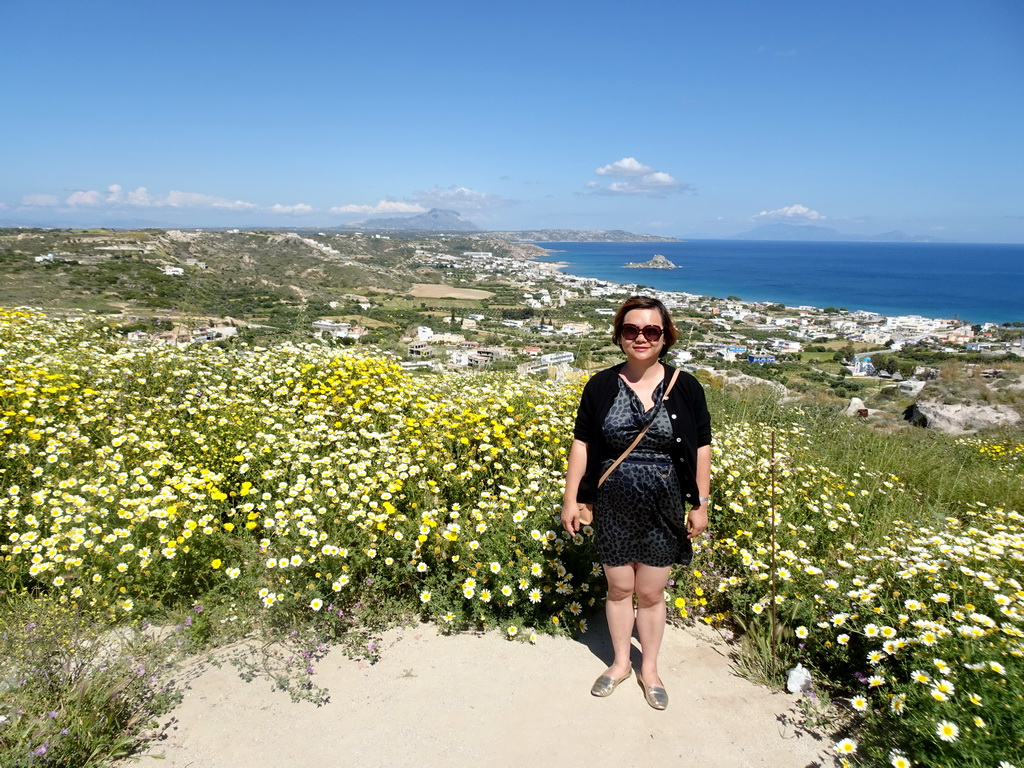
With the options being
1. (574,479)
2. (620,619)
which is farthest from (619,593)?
(574,479)

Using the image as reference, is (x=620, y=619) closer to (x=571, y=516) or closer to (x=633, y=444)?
(x=571, y=516)

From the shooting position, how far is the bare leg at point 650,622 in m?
2.96

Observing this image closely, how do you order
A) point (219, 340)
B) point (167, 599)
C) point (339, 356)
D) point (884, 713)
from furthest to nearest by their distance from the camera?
point (219, 340)
point (339, 356)
point (167, 599)
point (884, 713)

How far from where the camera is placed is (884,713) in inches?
104

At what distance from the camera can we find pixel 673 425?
2742 mm

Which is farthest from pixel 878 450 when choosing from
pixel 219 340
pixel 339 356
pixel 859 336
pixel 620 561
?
pixel 859 336

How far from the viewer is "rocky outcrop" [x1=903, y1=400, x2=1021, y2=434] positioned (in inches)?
424

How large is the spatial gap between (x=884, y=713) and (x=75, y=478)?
17.8ft

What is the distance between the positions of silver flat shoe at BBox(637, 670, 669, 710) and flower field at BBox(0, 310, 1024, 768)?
0.63 metres

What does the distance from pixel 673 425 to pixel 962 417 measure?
1225 cm

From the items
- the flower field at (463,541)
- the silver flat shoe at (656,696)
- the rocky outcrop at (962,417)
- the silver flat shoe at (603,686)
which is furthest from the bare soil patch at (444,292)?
the silver flat shoe at (656,696)

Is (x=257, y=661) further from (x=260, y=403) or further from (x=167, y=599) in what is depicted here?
(x=260, y=403)

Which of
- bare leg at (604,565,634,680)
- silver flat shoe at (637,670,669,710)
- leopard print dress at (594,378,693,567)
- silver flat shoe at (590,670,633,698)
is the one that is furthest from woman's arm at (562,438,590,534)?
silver flat shoe at (637,670,669,710)

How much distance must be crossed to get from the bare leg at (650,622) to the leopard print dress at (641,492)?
0.18 metres
